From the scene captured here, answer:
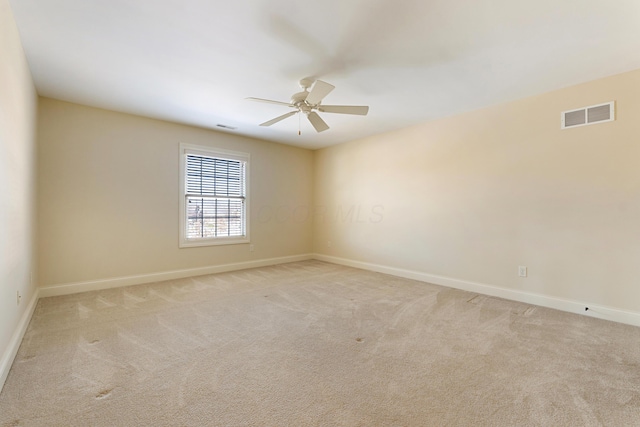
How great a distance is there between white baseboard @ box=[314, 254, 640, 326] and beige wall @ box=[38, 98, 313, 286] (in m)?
3.20

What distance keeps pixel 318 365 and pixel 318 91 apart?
7.72 ft

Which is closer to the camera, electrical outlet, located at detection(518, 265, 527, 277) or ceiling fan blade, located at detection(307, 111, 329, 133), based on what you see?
ceiling fan blade, located at detection(307, 111, 329, 133)

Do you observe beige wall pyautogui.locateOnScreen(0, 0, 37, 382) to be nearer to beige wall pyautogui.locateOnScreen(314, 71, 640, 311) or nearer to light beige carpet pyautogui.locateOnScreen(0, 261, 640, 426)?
light beige carpet pyautogui.locateOnScreen(0, 261, 640, 426)

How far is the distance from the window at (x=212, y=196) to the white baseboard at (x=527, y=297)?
2.82m

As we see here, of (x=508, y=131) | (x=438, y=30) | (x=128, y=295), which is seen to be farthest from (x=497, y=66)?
(x=128, y=295)

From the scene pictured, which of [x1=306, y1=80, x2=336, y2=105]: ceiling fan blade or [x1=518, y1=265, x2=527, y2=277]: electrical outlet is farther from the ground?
[x1=306, y1=80, x2=336, y2=105]: ceiling fan blade

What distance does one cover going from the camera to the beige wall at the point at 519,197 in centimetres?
292

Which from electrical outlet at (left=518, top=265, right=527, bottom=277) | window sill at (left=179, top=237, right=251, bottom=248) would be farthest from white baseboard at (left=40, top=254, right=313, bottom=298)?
electrical outlet at (left=518, top=265, right=527, bottom=277)

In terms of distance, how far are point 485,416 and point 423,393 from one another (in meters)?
0.34

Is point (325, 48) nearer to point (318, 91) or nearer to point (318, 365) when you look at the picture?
point (318, 91)

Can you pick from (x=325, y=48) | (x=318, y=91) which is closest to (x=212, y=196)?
(x=318, y=91)

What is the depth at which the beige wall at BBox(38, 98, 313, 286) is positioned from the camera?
3643 millimetres

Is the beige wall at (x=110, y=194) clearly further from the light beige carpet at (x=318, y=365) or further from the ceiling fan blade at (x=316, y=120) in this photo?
the ceiling fan blade at (x=316, y=120)

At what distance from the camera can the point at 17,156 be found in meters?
2.39
